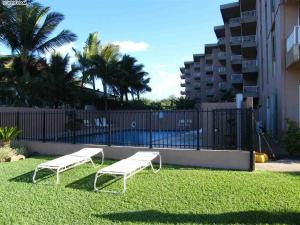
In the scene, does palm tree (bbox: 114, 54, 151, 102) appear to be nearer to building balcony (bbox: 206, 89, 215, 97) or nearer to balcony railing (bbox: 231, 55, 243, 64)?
balcony railing (bbox: 231, 55, 243, 64)

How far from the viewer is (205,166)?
10320 mm

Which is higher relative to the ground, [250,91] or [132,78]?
[132,78]

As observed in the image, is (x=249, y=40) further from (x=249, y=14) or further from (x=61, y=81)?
(x=61, y=81)

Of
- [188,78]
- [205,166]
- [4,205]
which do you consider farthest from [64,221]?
[188,78]

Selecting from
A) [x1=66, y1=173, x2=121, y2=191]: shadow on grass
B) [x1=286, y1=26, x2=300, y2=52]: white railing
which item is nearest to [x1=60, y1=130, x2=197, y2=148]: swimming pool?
[x1=66, y1=173, x2=121, y2=191]: shadow on grass

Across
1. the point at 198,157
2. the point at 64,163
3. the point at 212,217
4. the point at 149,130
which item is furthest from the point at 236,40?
the point at 212,217

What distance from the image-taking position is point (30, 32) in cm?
2292

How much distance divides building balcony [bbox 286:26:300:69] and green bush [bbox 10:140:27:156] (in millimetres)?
10776

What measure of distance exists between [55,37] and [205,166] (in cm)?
1770

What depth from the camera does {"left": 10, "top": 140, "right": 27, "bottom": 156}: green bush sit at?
1277 cm

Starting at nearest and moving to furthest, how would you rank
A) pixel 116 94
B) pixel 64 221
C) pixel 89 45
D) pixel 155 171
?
pixel 64 221, pixel 155 171, pixel 89 45, pixel 116 94

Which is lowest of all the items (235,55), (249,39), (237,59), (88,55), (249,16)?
(88,55)

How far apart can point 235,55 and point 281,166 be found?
123 ft

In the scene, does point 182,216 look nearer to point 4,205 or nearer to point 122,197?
point 122,197
